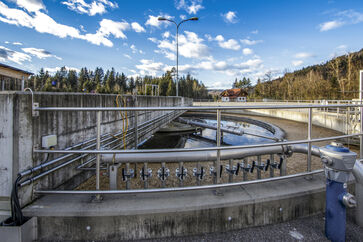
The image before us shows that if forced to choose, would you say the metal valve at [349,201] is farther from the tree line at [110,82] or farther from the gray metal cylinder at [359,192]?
the tree line at [110,82]

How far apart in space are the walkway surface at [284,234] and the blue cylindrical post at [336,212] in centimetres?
12

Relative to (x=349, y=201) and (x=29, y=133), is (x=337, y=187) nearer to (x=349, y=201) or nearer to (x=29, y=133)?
(x=349, y=201)

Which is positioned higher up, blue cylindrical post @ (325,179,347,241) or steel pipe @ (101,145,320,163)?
steel pipe @ (101,145,320,163)

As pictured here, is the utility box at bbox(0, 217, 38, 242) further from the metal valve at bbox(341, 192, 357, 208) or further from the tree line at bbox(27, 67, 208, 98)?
the tree line at bbox(27, 67, 208, 98)

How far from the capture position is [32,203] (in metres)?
2.04

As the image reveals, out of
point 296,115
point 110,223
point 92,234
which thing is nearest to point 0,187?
point 92,234

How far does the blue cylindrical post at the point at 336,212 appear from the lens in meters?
1.80

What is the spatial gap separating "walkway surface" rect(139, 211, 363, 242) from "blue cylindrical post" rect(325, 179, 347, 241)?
12 cm

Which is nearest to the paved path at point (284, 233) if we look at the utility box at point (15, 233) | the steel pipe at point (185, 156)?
the steel pipe at point (185, 156)

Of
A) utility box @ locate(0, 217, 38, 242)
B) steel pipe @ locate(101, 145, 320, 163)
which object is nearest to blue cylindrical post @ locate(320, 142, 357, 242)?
steel pipe @ locate(101, 145, 320, 163)

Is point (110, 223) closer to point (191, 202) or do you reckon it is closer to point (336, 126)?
point (191, 202)

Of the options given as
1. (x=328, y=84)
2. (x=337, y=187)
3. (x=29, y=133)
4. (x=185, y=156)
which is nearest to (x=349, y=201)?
(x=337, y=187)

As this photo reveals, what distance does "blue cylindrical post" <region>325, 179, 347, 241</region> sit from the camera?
1800 mm

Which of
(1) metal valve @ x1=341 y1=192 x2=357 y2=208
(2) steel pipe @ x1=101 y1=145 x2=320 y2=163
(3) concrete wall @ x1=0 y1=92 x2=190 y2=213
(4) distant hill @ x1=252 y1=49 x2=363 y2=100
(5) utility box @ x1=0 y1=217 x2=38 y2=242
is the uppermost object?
(4) distant hill @ x1=252 y1=49 x2=363 y2=100
